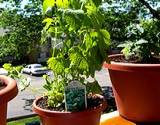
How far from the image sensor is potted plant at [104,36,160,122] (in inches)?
49.2

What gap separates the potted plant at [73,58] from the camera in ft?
3.47

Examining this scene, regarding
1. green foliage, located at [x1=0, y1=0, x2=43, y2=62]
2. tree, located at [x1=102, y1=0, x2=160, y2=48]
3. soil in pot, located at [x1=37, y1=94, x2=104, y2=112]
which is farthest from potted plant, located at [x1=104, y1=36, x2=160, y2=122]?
green foliage, located at [x1=0, y1=0, x2=43, y2=62]

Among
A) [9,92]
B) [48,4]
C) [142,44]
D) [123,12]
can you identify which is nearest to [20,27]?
[123,12]

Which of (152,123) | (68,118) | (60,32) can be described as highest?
(60,32)

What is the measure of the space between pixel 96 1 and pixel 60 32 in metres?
0.15

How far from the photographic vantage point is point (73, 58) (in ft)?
3.55

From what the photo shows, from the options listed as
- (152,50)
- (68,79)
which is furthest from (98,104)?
(152,50)

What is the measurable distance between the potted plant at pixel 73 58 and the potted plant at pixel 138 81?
174 mm

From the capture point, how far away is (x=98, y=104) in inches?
44.8

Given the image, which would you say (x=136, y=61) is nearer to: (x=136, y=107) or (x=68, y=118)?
(x=136, y=107)

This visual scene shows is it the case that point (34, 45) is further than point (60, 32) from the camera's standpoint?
Yes

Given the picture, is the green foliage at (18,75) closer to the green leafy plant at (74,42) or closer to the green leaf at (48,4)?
the green leafy plant at (74,42)

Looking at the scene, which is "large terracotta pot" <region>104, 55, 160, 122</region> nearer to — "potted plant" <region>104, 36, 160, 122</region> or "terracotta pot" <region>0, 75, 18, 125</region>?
"potted plant" <region>104, 36, 160, 122</region>

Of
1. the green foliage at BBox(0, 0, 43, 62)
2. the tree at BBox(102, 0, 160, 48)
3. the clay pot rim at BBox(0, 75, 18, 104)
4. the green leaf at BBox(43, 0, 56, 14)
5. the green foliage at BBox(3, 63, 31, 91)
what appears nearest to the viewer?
the clay pot rim at BBox(0, 75, 18, 104)
